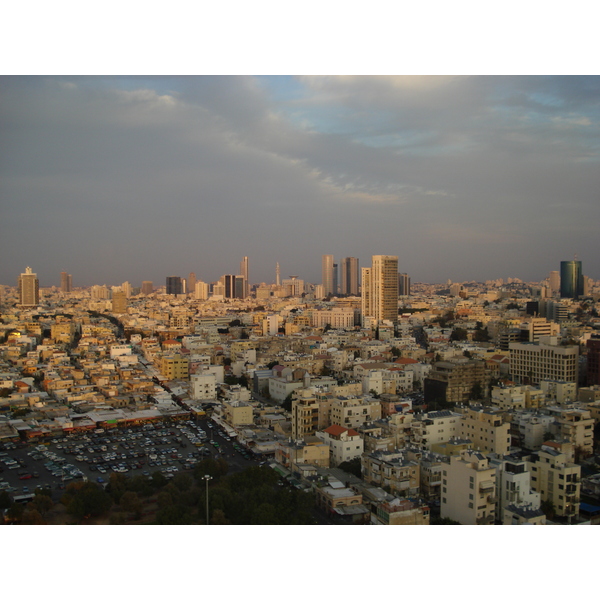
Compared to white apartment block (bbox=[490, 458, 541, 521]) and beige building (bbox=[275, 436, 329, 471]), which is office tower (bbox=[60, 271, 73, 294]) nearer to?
beige building (bbox=[275, 436, 329, 471])

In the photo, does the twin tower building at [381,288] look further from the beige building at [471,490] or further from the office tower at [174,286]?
the beige building at [471,490]

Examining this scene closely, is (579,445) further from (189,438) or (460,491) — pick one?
(189,438)

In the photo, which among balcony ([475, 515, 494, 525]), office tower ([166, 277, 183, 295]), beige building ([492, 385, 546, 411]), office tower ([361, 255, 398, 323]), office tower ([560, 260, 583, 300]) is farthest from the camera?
office tower ([166, 277, 183, 295])

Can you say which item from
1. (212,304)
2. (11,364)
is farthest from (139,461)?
(212,304)

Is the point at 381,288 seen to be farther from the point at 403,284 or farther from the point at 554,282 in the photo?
the point at 554,282

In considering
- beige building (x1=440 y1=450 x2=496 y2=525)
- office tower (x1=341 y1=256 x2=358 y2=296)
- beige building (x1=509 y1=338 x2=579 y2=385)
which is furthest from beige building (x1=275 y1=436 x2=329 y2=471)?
office tower (x1=341 y1=256 x2=358 y2=296)
